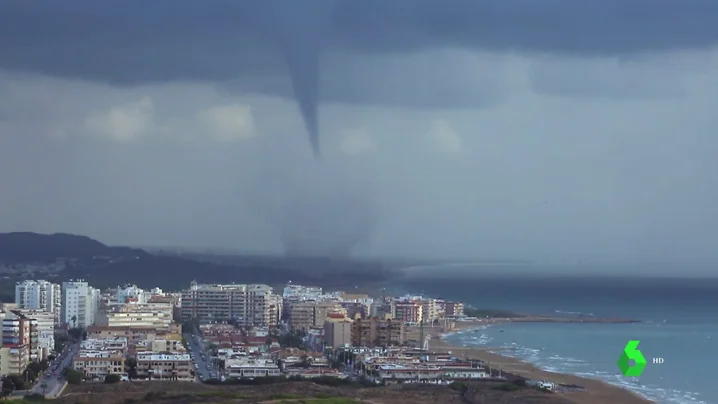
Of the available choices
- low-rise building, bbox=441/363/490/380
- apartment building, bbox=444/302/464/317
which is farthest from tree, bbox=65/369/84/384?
apartment building, bbox=444/302/464/317

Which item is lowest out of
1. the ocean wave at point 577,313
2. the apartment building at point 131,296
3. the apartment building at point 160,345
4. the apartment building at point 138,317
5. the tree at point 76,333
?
the apartment building at point 160,345

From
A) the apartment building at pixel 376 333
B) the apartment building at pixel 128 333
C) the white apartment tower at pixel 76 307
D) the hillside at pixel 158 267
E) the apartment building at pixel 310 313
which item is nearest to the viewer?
the apartment building at pixel 128 333

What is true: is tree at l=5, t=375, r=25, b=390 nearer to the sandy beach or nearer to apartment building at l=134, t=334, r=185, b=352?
apartment building at l=134, t=334, r=185, b=352

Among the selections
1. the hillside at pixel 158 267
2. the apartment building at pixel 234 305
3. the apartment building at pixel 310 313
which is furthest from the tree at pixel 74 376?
the hillside at pixel 158 267

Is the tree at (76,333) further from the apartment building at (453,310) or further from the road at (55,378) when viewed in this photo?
the apartment building at (453,310)

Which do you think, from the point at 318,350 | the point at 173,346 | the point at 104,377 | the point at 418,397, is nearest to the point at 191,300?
the point at 318,350

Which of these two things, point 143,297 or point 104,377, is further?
point 143,297

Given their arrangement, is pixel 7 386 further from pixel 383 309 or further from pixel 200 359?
pixel 383 309

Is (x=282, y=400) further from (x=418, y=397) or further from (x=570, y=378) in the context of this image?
(x=570, y=378)
